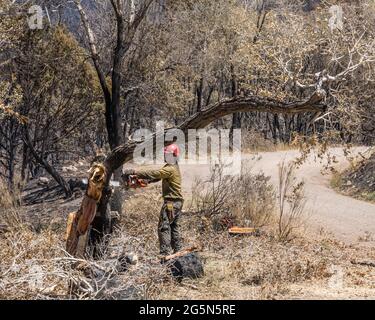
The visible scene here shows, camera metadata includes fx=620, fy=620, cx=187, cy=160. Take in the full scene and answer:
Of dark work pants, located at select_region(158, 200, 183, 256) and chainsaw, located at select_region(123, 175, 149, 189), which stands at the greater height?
chainsaw, located at select_region(123, 175, 149, 189)

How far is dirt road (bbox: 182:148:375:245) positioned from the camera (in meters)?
13.8

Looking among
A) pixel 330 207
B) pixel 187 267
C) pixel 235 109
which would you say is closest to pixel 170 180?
pixel 187 267

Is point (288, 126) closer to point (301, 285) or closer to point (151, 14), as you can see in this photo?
point (151, 14)

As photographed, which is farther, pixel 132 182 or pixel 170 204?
pixel 170 204

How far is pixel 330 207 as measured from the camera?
16484 millimetres

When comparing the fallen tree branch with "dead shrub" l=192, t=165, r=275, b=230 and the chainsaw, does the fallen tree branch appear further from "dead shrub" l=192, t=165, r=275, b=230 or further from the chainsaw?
"dead shrub" l=192, t=165, r=275, b=230

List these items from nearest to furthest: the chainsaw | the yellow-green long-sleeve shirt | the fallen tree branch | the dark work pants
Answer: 1. the chainsaw
2. the fallen tree branch
3. the yellow-green long-sleeve shirt
4. the dark work pants

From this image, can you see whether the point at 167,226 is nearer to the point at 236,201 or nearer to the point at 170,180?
the point at 170,180

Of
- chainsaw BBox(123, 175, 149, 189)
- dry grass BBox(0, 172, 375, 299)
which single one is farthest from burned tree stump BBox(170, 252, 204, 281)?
chainsaw BBox(123, 175, 149, 189)

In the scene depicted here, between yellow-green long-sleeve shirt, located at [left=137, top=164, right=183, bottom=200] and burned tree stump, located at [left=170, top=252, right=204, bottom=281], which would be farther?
yellow-green long-sleeve shirt, located at [left=137, top=164, right=183, bottom=200]

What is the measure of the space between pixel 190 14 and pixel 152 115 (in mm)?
5083

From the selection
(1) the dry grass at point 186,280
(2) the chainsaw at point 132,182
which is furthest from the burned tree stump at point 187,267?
(2) the chainsaw at point 132,182
